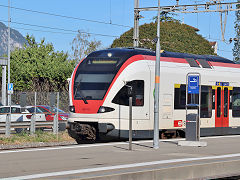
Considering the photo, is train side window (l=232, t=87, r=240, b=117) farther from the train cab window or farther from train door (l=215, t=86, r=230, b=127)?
the train cab window

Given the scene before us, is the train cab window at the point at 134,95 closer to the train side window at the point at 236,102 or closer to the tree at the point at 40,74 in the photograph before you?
the train side window at the point at 236,102

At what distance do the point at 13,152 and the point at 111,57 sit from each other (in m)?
6.06

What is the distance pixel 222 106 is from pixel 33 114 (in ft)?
27.2

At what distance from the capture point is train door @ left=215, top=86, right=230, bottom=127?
22.3 meters

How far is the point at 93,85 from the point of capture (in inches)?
745

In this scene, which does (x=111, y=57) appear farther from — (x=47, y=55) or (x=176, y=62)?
(x=47, y=55)

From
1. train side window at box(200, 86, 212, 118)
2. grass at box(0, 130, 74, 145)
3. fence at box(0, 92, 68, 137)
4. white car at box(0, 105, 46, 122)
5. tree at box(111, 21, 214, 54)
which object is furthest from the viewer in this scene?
tree at box(111, 21, 214, 54)

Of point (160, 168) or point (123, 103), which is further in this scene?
point (123, 103)

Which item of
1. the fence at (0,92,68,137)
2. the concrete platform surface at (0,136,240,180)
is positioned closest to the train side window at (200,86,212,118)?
the concrete platform surface at (0,136,240,180)

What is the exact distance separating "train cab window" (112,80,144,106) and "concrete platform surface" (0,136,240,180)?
2.03 metres

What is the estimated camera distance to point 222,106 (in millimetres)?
22547

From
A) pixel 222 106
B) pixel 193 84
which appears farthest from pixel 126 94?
pixel 222 106

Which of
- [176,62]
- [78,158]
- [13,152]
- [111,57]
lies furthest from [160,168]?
[176,62]

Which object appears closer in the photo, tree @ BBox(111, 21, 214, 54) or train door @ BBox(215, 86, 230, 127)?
train door @ BBox(215, 86, 230, 127)
